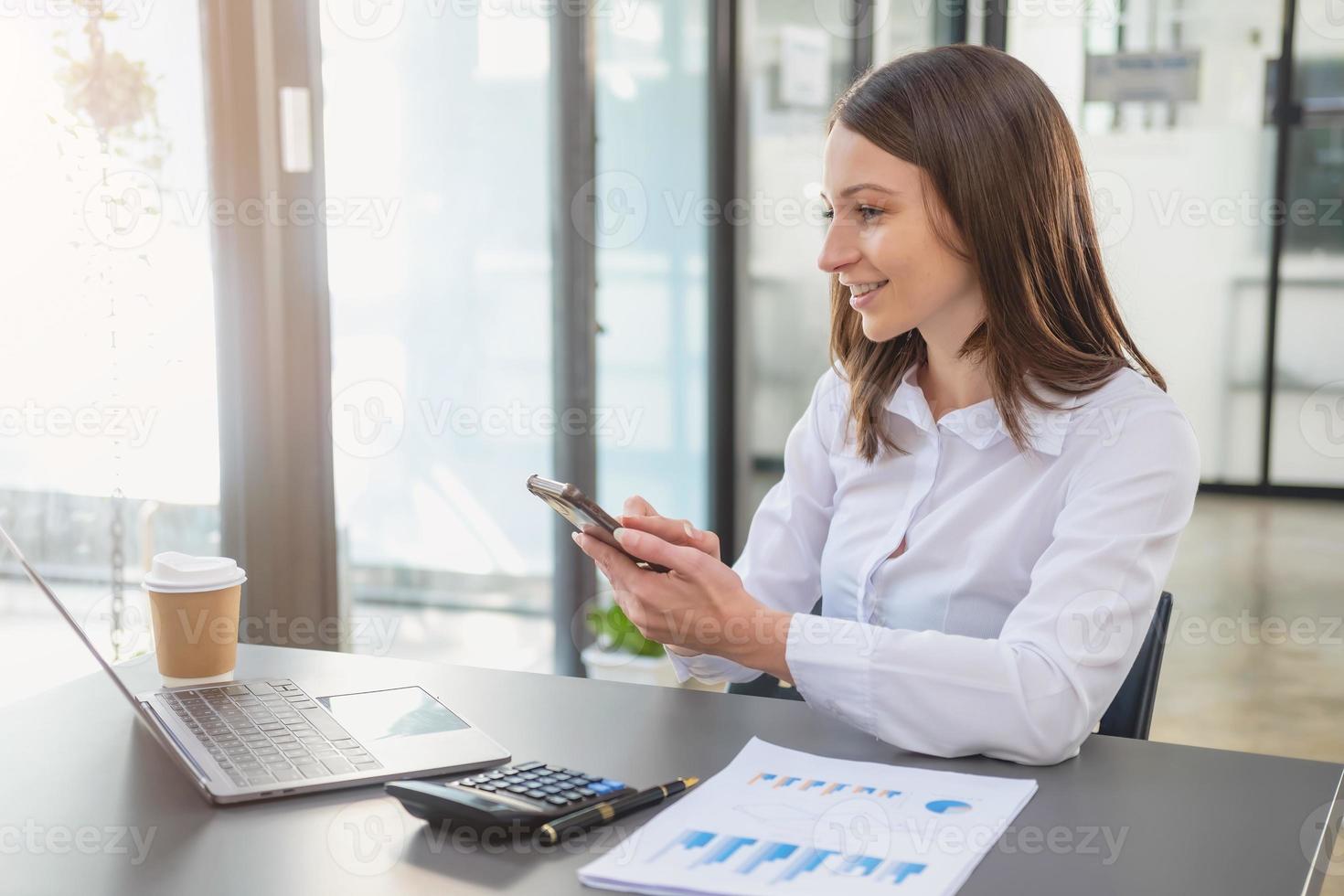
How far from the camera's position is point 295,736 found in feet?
3.76

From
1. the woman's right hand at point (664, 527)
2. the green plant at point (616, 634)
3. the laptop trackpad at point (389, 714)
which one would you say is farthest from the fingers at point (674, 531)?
the green plant at point (616, 634)

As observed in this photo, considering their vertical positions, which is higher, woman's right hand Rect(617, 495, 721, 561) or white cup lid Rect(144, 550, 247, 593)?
woman's right hand Rect(617, 495, 721, 561)

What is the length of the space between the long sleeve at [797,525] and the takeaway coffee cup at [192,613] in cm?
58

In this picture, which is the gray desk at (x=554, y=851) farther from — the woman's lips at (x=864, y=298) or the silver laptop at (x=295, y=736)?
the woman's lips at (x=864, y=298)

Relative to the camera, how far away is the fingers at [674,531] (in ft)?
4.30

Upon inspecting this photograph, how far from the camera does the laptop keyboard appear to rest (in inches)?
42.1

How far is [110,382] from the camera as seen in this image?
6.56ft

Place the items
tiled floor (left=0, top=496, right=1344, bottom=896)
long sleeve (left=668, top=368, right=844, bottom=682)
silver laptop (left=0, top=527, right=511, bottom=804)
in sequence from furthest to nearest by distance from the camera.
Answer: tiled floor (left=0, top=496, right=1344, bottom=896) < long sleeve (left=668, top=368, right=844, bottom=682) < silver laptop (left=0, top=527, right=511, bottom=804)

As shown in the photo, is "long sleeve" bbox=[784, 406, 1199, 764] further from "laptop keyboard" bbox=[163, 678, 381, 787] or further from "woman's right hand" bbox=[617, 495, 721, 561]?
"laptop keyboard" bbox=[163, 678, 381, 787]

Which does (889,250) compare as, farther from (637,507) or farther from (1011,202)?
(637,507)

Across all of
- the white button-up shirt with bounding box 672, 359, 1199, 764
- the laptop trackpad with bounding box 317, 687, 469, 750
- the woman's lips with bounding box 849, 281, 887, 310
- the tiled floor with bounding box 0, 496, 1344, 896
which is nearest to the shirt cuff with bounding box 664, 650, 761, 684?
the white button-up shirt with bounding box 672, 359, 1199, 764

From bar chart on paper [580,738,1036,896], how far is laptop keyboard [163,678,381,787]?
288 millimetres

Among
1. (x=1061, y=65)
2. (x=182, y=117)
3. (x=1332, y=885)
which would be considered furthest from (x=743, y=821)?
(x=1061, y=65)

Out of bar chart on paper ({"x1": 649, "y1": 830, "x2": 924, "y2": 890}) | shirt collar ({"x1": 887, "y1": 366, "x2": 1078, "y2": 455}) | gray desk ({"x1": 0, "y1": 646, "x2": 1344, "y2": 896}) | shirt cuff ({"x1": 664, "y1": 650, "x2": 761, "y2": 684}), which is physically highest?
shirt collar ({"x1": 887, "y1": 366, "x2": 1078, "y2": 455})
